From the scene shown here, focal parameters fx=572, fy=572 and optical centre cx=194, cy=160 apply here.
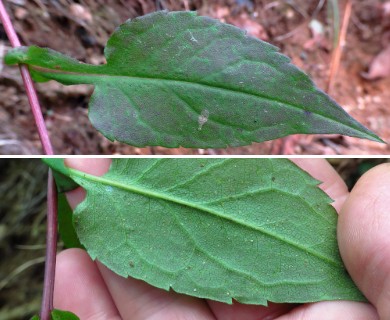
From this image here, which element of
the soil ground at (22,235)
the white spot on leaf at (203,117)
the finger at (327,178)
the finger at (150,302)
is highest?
the white spot on leaf at (203,117)

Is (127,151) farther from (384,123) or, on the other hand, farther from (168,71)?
(384,123)

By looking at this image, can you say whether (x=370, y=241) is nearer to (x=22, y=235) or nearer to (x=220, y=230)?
(x=220, y=230)

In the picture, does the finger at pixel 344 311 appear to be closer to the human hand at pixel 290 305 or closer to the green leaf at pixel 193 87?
the human hand at pixel 290 305

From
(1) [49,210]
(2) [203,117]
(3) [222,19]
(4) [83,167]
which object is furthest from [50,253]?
(3) [222,19]

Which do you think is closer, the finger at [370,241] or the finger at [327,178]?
the finger at [370,241]

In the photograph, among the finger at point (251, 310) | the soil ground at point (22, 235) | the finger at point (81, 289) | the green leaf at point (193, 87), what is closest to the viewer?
the green leaf at point (193, 87)

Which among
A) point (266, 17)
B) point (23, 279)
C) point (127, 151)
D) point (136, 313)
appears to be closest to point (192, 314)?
point (136, 313)

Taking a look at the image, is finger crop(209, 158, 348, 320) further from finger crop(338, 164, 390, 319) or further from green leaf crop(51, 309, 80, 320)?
green leaf crop(51, 309, 80, 320)

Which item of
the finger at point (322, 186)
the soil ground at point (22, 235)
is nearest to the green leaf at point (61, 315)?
the finger at point (322, 186)

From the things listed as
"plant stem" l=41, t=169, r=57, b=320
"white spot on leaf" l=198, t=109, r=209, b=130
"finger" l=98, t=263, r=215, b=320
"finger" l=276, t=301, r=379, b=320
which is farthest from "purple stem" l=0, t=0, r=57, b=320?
"finger" l=276, t=301, r=379, b=320
